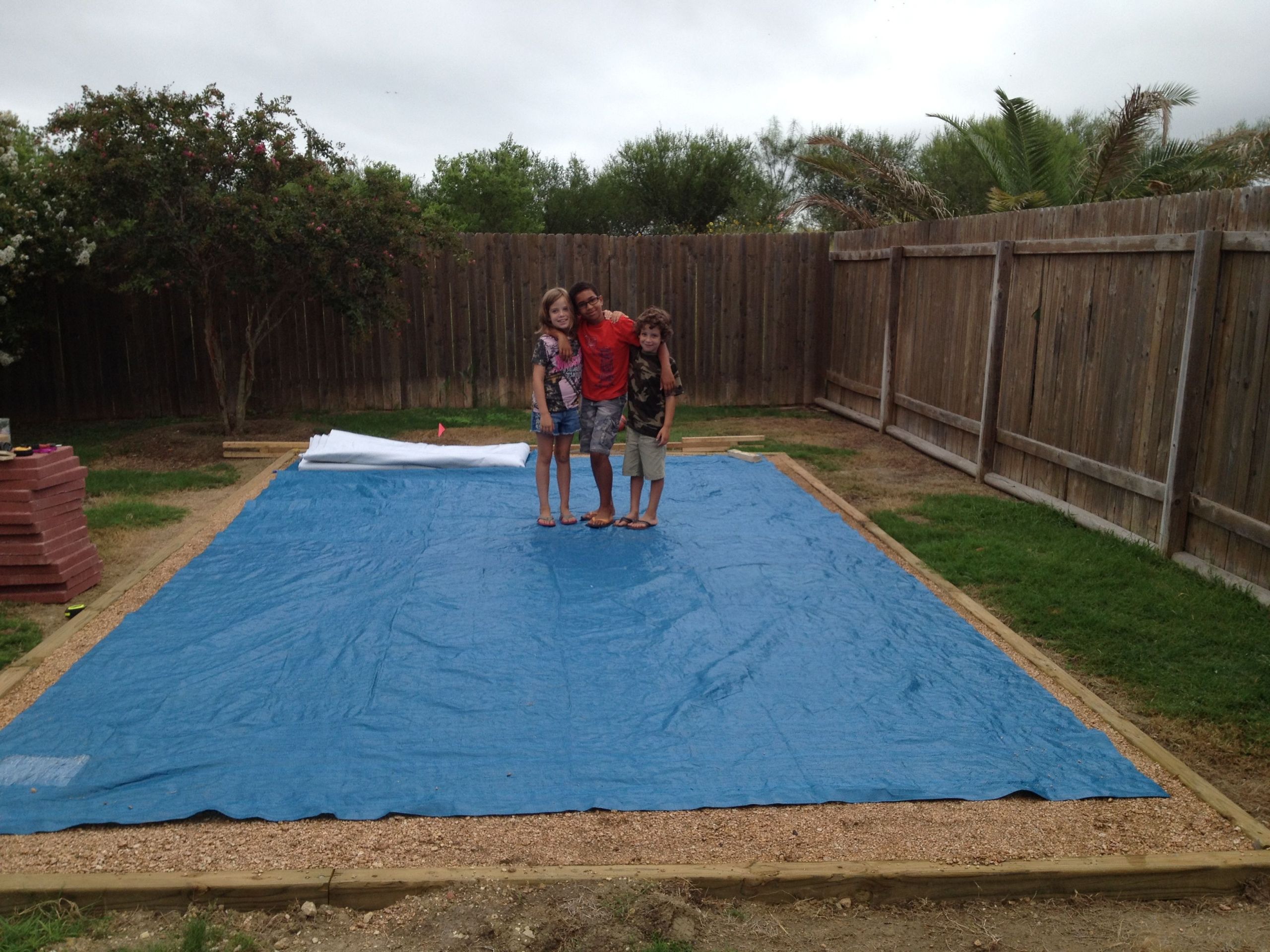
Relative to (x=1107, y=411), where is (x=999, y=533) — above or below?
below

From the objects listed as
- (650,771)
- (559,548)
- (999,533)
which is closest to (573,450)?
(559,548)

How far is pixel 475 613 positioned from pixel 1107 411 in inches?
166

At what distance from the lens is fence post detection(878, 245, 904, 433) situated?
10.3 metres

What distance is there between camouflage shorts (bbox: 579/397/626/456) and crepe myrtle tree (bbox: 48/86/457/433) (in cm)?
393

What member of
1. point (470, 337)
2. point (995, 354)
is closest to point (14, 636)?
point (995, 354)

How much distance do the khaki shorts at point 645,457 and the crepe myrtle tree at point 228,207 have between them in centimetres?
416

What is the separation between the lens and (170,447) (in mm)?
9805

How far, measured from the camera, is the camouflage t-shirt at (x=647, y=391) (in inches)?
246

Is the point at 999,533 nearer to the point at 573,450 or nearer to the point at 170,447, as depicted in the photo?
the point at 573,450

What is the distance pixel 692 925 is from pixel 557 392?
13.4 ft

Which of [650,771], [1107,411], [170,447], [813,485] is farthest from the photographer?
[170,447]

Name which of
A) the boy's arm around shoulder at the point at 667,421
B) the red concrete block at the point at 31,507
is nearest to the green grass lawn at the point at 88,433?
the red concrete block at the point at 31,507

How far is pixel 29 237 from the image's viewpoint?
9227mm

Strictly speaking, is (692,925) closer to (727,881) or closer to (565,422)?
(727,881)
